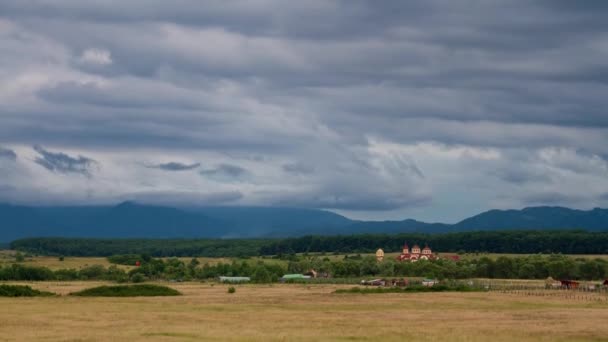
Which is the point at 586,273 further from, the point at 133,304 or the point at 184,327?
the point at 184,327

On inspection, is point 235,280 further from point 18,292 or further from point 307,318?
point 307,318

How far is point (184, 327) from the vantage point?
75312mm

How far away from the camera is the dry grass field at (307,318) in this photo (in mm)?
68338

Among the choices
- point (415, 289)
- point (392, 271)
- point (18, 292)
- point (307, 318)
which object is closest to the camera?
point (307, 318)

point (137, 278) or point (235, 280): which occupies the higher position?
point (137, 278)

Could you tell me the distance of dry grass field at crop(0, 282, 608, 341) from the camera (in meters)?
68.3

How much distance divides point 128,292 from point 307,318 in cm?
4650

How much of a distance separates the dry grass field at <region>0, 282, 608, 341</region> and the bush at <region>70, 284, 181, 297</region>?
5507 millimetres

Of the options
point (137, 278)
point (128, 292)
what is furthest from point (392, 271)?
point (128, 292)

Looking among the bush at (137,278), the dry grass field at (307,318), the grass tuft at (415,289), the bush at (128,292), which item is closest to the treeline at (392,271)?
the bush at (137,278)

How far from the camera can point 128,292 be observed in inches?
4911

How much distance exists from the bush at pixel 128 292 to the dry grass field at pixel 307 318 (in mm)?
5507

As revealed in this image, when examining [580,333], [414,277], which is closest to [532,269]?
[414,277]

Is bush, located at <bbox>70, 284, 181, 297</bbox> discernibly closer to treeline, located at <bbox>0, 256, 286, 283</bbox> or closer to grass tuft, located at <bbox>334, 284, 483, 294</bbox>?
grass tuft, located at <bbox>334, 284, 483, 294</bbox>
